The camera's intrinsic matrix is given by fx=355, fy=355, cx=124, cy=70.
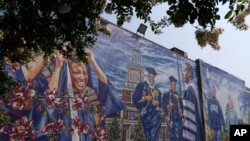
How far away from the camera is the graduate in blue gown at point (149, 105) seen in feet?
51.4

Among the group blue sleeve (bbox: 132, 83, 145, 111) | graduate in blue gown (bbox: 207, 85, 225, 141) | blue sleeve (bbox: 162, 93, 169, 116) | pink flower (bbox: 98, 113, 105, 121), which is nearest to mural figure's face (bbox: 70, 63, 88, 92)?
pink flower (bbox: 98, 113, 105, 121)

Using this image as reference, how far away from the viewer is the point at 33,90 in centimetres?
1144

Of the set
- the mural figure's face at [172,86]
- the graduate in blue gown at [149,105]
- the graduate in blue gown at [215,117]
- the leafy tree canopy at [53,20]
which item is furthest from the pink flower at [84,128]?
the graduate in blue gown at [215,117]

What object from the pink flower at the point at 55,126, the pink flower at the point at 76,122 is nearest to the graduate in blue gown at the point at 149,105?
the pink flower at the point at 76,122

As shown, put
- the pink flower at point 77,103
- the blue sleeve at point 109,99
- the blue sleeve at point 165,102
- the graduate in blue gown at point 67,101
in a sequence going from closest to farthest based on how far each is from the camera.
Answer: the graduate in blue gown at point 67,101 < the pink flower at point 77,103 < the blue sleeve at point 109,99 < the blue sleeve at point 165,102

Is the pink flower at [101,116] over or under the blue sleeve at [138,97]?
under

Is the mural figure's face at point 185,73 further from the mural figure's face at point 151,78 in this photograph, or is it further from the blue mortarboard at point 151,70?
the mural figure's face at point 151,78

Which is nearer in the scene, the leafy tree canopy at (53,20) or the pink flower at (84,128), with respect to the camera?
the leafy tree canopy at (53,20)

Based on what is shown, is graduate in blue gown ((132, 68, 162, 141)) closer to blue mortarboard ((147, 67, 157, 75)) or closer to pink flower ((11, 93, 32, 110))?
blue mortarboard ((147, 67, 157, 75))

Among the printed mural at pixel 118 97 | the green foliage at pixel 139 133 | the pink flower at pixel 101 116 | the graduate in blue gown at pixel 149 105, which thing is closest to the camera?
the printed mural at pixel 118 97

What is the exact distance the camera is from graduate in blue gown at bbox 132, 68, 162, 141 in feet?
51.4

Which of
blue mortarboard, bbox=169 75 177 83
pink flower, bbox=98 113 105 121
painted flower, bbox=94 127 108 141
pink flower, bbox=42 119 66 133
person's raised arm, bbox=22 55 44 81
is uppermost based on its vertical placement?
blue mortarboard, bbox=169 75 177 83

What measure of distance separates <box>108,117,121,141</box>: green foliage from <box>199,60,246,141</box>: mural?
7814mm

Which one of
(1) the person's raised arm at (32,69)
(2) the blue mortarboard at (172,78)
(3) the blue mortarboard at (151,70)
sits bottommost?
(1) the person's raised arm at (32,69)
